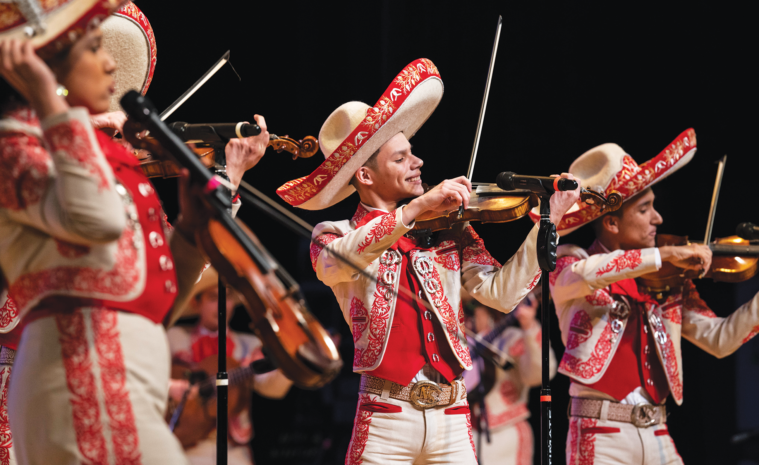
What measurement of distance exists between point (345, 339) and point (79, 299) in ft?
11.7

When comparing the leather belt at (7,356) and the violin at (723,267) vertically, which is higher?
the violin at (723,267)

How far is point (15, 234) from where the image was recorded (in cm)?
142

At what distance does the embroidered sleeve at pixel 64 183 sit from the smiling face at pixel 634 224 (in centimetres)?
249

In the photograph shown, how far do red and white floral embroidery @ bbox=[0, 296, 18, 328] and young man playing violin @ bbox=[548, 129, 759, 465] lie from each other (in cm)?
203

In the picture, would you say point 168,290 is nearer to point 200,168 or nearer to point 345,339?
point 200,168

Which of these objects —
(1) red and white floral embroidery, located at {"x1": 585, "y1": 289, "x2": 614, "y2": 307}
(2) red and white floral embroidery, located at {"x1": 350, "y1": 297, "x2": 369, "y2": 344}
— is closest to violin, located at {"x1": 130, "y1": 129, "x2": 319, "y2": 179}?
(2) red and white floral embroidery, located at {"x1": 350, "y1": 297, "x2": 369, "y2": 344}

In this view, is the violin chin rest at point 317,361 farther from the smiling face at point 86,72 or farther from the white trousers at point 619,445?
the white trousers at point 619,445

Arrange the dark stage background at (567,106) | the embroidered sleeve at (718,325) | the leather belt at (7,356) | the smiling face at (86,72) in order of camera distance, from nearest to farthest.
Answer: the smiling face at (86,72) → the leather belt at (7,356) → the embroidered sleeve at (718,325) → the dark stage background at (567,106)

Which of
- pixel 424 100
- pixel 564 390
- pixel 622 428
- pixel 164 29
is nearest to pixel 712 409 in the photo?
pixel 564 390

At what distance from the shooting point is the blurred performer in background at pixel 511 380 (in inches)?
208

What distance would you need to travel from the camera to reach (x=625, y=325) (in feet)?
10.3

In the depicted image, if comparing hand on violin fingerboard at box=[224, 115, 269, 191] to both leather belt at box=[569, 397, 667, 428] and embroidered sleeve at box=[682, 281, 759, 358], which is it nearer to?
leather belt at box=[569, 397, 667, 428]

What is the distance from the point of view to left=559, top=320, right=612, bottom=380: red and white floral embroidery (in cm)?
304

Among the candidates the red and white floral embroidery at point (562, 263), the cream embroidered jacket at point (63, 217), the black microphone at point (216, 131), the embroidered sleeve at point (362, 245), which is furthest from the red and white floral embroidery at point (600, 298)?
the cream embroidered jacket at point (63, 217)
